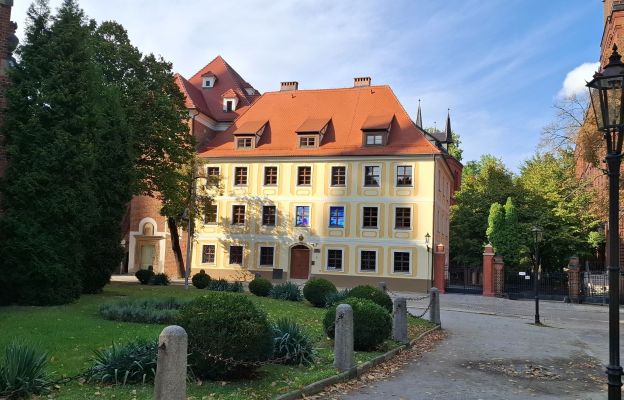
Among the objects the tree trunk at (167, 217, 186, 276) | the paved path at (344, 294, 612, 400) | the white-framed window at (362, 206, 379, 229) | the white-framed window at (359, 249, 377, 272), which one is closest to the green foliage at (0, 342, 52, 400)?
the paved path at (344, 294, 612, 400)

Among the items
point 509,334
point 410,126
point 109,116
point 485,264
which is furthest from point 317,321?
point 410,126

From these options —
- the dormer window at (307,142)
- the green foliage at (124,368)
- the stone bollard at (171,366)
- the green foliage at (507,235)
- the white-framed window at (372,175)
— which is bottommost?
the green foliage at (124,368)

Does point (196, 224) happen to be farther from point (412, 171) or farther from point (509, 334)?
point (509, 334)

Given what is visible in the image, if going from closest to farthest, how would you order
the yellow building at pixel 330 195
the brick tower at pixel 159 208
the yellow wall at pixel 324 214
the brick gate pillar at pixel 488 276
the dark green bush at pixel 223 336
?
the dark green bush at pixel 223 336 → the brick gate pillar at pixel 488 276 → the yellow wall at pixel 324 214 → the yellow building at pixel 330 195 → the brick tower at pixel 159 208

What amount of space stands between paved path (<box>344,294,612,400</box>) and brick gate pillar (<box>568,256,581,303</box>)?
1171 cm

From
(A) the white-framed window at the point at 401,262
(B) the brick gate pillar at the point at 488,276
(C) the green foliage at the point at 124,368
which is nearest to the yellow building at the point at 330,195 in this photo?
(A) the white-framed window at the point at 401,262

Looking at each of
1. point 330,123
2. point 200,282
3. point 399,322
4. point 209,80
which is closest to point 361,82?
point 330,123

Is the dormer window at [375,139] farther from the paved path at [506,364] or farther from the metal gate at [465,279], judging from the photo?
the paved path at [506,364]

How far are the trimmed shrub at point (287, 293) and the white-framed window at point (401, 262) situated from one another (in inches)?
619

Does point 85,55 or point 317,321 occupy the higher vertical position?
point 85,55

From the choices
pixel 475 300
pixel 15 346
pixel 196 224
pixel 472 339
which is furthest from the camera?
pixel 196 224

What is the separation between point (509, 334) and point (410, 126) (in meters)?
24.5

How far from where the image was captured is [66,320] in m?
12.7

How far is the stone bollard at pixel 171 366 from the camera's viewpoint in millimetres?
5332
